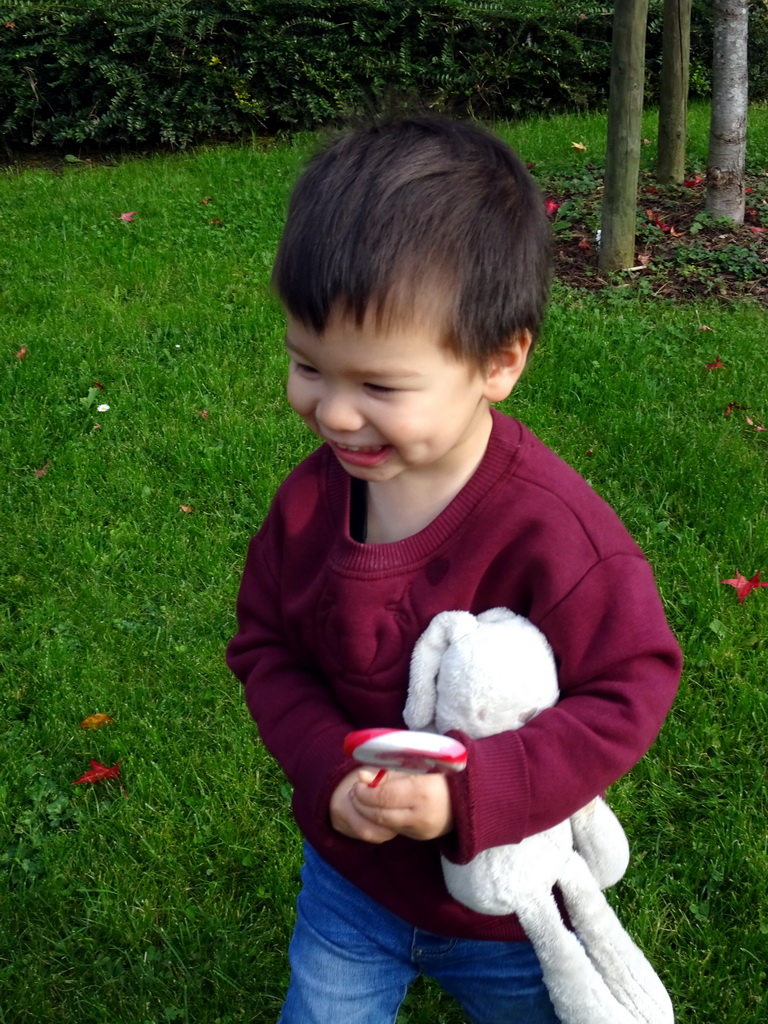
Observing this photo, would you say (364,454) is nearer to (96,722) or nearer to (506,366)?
(506,366)

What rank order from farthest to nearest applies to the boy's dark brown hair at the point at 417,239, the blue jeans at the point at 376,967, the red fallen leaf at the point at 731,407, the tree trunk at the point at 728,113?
the tree trunk at the point at 728,113 → the red fallen leaf at the point at 731,407 → the blue jeans at the point at 376,967 → the boy's dark brown hair at the point at 417,239

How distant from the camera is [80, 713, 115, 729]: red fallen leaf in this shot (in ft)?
10.0

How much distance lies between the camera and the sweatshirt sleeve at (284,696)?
1523mm

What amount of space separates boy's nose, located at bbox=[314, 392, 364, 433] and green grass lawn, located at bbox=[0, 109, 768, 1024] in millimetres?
1578

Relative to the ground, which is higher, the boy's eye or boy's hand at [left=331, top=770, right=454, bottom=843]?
Result: the boy's eye

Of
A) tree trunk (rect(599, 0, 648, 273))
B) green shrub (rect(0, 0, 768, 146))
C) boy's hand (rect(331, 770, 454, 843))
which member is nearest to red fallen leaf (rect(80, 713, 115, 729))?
boy's hand (rect(331, 770, 454, 843))

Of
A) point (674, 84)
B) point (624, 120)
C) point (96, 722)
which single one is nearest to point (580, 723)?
point (96, 722)

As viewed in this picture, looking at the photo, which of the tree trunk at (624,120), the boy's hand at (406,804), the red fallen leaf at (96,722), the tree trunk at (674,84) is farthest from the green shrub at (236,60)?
the boy's hand at (406,804)

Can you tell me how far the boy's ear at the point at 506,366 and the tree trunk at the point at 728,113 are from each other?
4.85 meters

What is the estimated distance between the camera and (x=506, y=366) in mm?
1479

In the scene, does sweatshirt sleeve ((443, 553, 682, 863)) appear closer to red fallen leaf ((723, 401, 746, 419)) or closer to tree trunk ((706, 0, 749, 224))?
red fallen leaf ((723, 401, 746, 419))

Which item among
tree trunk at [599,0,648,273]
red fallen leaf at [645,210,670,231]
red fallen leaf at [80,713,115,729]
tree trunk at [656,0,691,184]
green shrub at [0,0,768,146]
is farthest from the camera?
green shrub at [0,0,768,146]

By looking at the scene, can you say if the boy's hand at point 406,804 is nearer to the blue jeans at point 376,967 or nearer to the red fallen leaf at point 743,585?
the blue jeans at point 376,967

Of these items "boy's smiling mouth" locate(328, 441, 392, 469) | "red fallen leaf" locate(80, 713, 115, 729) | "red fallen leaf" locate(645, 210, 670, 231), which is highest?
"boy's smiling mouth" locate(328, 441, 392, 469)
